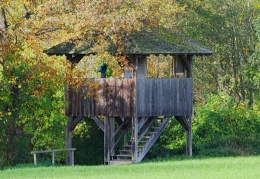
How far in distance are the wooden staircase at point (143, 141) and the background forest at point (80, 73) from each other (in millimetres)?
1348

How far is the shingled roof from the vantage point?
37125mm

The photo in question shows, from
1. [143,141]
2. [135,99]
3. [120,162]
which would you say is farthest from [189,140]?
[135,99]

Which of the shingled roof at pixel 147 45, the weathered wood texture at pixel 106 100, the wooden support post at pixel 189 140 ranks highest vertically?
the shingled roof at pixel 147 45

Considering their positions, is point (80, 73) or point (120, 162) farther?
point (120, 162)

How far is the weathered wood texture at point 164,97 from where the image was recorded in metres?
38.0

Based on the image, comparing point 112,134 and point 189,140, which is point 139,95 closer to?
point 112,134

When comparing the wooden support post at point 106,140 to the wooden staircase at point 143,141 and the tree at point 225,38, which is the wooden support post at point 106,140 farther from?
the tree at point 225,38

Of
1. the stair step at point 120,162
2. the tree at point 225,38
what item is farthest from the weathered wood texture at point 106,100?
the tree at point 225,38

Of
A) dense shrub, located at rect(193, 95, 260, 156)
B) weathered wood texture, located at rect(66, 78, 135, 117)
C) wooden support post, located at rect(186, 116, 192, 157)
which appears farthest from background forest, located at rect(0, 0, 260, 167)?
wooden support post, located at rect(186, 116, 192, 157)

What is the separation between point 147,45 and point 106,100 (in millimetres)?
3278

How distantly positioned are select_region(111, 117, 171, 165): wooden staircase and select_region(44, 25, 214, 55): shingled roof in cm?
352

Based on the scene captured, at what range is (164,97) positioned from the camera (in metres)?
38.6

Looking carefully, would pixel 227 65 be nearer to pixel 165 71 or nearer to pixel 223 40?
pixel 223 40

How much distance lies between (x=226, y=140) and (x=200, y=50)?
5388mm
